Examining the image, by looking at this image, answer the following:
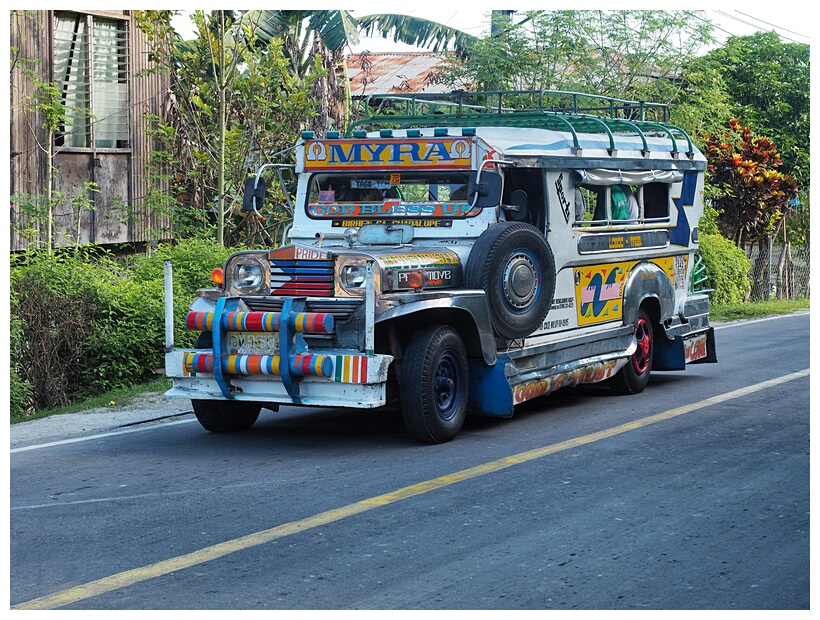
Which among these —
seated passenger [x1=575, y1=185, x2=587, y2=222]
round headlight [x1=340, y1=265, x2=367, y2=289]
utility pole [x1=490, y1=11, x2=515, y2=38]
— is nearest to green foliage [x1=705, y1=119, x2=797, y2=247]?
utility pole [x1=490, y1=11, x2=515, y2=38]

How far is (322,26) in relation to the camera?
21562mm

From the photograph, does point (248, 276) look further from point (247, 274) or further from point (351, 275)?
point (351, 275)

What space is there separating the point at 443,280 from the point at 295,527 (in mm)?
3390

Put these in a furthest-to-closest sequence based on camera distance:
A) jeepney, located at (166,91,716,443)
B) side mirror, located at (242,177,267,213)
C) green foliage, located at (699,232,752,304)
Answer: green foliage, located at (699,232,752,304), side mirror, located at (242,177,267,213), jeepney, located at (166,91,716,443)

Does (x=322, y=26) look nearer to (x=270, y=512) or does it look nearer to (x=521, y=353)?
(x=521, y=353)

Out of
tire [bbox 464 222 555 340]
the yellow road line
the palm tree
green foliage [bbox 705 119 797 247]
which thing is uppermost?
the palm tree

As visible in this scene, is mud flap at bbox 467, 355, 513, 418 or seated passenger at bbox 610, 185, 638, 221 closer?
mud flap at bbox 467, 355, 513, 418

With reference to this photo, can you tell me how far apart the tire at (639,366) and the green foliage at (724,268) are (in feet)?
34.5

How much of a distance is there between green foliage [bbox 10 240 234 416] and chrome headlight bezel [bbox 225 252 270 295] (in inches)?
125

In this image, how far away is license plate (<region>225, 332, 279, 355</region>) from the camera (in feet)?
30.8

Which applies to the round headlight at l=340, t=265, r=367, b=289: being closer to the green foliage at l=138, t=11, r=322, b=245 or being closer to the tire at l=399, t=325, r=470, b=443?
the tire at l=399, t=325, r=470, b=443

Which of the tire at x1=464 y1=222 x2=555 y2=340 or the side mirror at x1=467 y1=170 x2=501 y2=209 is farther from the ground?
the side mirror at x1=467 y1=170 x2=501 y2=209

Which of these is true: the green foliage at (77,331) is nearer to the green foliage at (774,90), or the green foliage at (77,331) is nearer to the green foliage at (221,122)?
the green foliage at (221,122)

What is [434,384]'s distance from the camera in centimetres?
952
